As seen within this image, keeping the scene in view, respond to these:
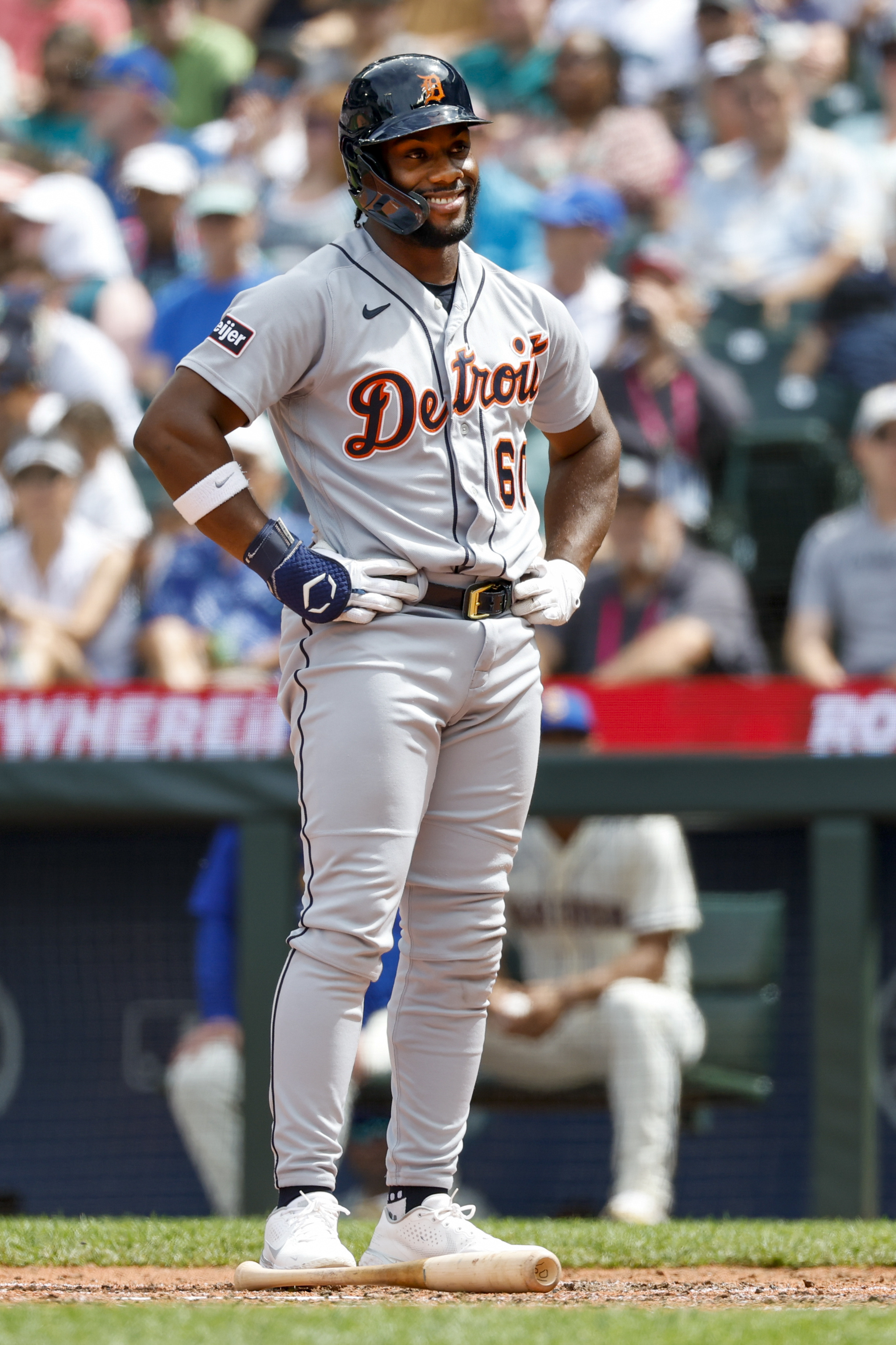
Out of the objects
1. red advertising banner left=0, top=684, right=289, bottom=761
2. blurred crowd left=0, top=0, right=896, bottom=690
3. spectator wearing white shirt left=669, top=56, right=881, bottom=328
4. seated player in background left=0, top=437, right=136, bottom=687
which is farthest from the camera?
spectator wearing white shirt left=669, top=56, right=881, bottom=328

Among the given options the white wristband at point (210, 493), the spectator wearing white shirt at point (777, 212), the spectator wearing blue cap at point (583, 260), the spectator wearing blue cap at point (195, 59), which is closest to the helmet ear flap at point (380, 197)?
the white wristband at point (210, 493)

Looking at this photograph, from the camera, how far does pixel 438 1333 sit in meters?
2.35

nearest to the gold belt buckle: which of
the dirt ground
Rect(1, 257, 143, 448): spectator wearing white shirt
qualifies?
the dirt ground

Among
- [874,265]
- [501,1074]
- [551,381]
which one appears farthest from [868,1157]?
[874,265]

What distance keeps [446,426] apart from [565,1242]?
1.67 m

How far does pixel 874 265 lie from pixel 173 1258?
531cm

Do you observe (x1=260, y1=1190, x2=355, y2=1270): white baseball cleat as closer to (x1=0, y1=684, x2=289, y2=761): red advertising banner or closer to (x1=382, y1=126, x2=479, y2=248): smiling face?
(x1=382, y1=126, x2=479, y2=248): smiling face

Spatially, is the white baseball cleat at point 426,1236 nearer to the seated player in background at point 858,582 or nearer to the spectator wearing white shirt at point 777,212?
the seated player in background at point 858,582

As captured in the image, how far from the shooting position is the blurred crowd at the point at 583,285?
6387mm

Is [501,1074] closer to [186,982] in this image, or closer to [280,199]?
[186,982]

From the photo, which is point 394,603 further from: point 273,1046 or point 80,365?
point 80,365

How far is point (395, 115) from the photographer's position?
3016 mm

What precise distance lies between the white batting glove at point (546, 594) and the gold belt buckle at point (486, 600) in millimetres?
26

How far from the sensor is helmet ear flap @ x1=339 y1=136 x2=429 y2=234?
303 cm
